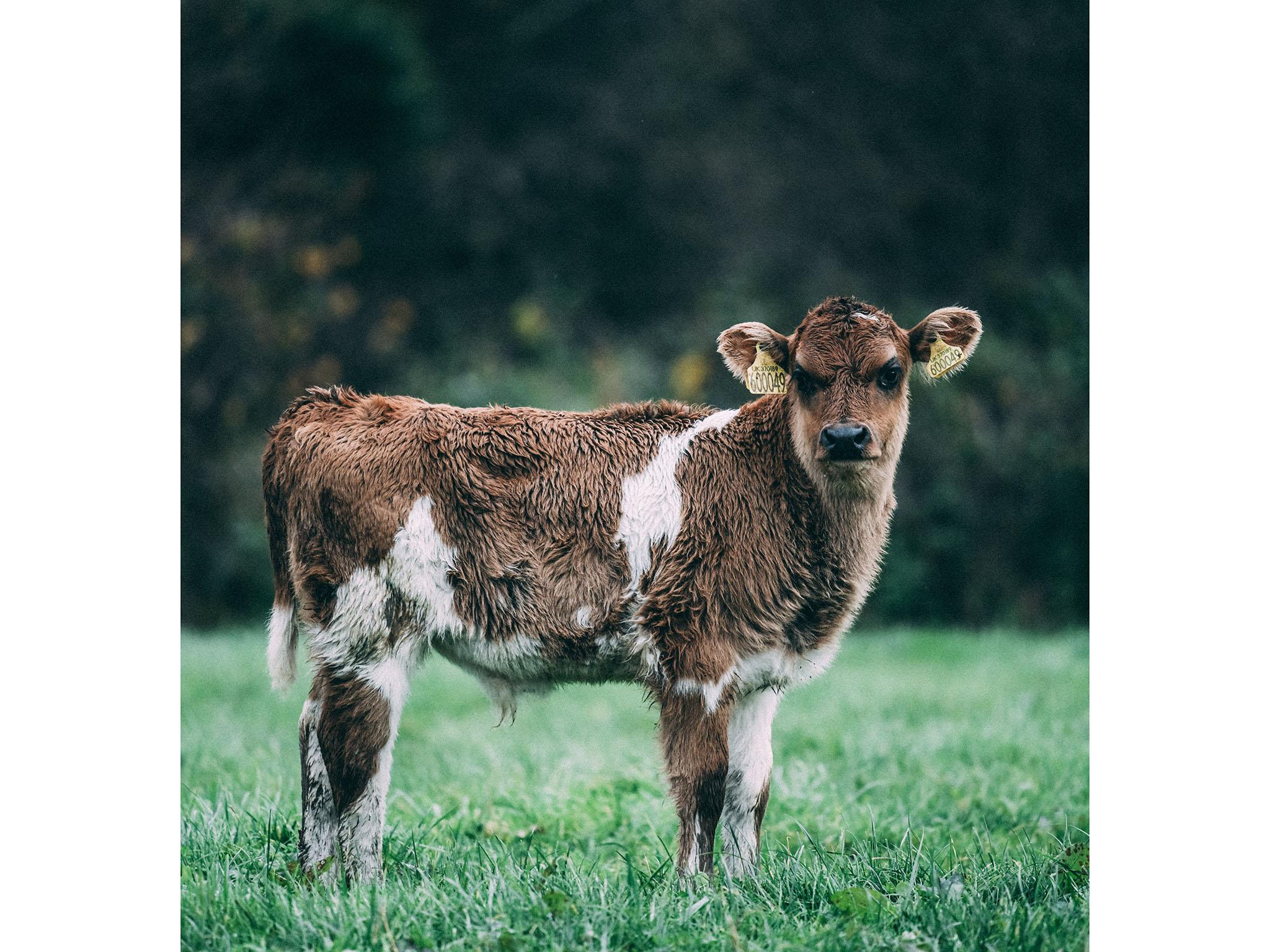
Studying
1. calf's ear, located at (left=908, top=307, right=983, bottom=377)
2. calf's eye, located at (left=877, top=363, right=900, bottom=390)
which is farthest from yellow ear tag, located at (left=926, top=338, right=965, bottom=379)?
calf's eye, located at (left=877, top=363, right=900, bottom=390)

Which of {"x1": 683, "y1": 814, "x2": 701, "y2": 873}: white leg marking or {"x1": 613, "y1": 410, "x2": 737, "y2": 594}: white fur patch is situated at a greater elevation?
{"x1": 613, "y1": 410, "x2": 737, "y2": 594}: white fur patch

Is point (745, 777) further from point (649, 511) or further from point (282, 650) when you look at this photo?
point (282, 650)

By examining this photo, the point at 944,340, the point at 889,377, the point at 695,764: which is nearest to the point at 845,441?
the point at 889,377

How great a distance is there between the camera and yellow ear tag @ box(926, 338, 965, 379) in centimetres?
429

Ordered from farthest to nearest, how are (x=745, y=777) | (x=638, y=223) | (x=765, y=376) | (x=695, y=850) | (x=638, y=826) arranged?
(x=638, y=223) < (x=638, y=826) < (x=765, y=376) < (x=745, y=777) < (x=695, y=850)

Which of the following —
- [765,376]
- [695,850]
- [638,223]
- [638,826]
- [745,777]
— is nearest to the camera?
[695,850]

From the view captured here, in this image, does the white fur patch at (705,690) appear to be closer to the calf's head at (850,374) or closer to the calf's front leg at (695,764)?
the calf's front leg at (695,764)

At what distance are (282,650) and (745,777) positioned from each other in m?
1.85

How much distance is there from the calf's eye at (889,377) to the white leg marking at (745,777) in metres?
1.23

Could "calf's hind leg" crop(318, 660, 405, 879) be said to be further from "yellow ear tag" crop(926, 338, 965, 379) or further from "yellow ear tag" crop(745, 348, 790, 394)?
"yellow ear tag" crop(926, 338, 965, 379)

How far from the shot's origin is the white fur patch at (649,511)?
4047 mm

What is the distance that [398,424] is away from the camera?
420 centimetres

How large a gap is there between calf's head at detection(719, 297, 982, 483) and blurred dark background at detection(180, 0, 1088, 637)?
4.54m

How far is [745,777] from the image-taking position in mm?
4230
